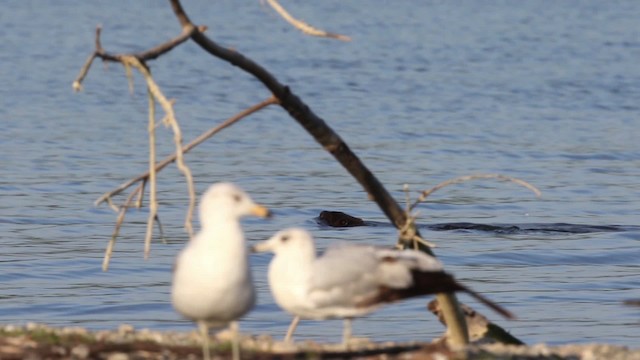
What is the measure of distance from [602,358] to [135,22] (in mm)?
41613

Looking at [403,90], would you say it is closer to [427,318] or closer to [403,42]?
[403,42]

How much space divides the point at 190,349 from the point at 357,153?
56.2ft

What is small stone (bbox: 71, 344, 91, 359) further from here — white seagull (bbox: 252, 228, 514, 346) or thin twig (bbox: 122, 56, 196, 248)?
white seagull (bbox: 252, 228, 514, 346)

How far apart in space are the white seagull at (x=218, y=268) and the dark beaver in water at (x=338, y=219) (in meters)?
11.4

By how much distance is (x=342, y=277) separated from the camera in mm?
7938

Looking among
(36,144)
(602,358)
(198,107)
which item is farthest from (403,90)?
(602,358)

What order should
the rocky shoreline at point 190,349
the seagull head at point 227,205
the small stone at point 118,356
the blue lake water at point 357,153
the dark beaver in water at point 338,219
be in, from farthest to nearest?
the dark beaver in water at point 338,219
the blue lake water at point 357,153
the rocky shoreline at point 190,349
the small stone at point 118,356
the seagull head at point 227,205

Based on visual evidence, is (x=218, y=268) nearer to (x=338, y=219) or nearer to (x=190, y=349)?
(x=190, y=349)

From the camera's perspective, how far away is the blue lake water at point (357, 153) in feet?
50.1

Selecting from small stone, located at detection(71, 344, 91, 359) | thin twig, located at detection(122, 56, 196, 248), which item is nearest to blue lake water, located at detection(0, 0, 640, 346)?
thin twig, located at detection(122, 56, 196, 248)

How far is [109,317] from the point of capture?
46.8ft

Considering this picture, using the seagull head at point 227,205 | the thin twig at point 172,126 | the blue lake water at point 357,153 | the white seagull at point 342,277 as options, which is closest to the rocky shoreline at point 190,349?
the white seagull at point 342,277

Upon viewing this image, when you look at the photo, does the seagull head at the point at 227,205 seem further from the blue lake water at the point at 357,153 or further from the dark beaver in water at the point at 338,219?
the dark beaver in water at the point at 338,219

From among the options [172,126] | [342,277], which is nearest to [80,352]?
[172,126]
